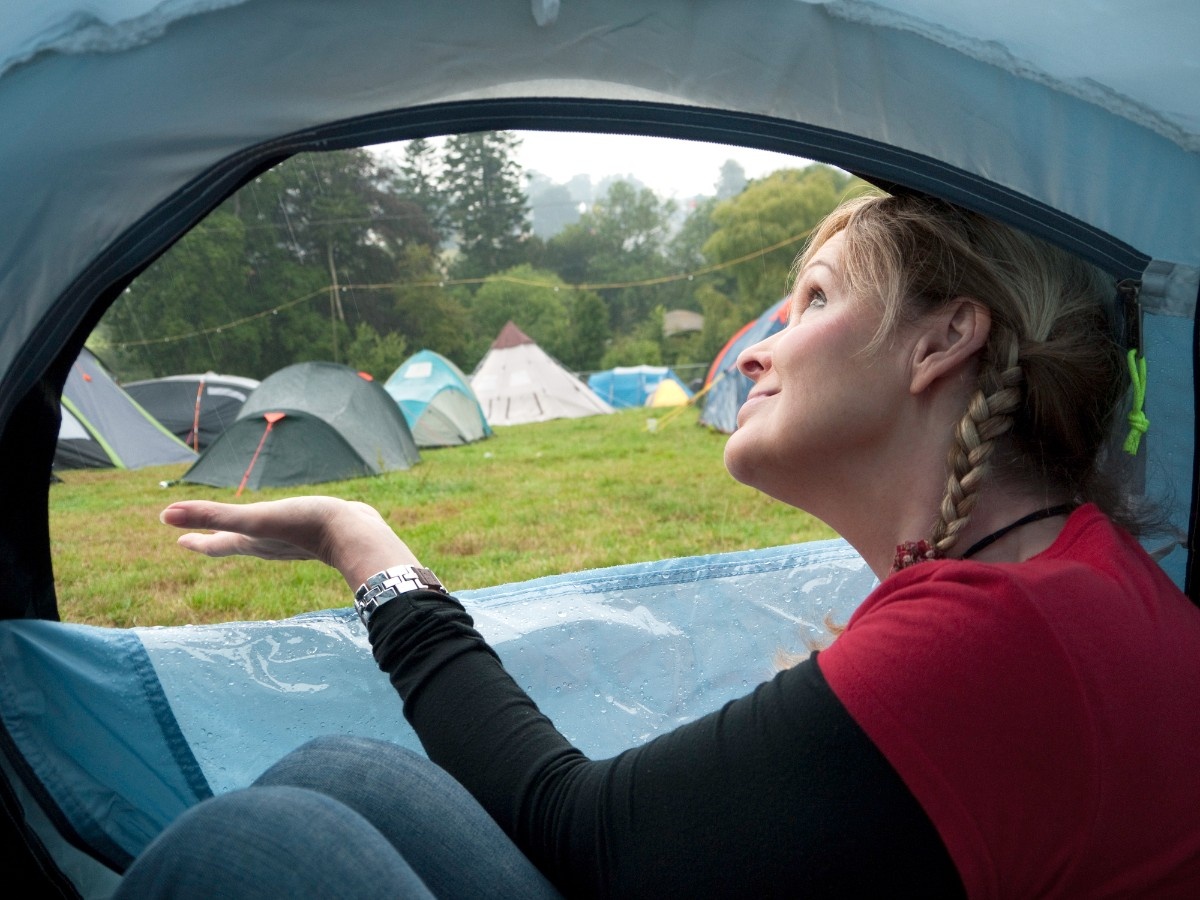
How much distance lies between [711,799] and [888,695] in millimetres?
124

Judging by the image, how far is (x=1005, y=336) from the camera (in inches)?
30.0

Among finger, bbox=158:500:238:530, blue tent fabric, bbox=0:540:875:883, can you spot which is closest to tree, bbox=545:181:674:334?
blue tent fabric, bbox=0:540:875:883

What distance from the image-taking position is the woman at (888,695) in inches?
20.9

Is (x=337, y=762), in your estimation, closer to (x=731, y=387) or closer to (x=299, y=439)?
(x=299, y=439)

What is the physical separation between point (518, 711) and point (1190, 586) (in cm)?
79

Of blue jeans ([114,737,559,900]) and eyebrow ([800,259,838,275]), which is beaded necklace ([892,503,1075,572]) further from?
blue jeans ([114,737,559,900])

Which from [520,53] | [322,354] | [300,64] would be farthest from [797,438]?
[322,354]

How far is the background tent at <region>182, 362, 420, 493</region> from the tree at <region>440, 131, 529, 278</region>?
2.16m

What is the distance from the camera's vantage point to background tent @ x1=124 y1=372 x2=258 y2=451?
6.41 m

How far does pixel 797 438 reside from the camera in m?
0.78

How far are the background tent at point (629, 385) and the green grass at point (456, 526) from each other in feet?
16.8

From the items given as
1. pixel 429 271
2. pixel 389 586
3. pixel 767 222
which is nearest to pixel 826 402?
pixel 389 586

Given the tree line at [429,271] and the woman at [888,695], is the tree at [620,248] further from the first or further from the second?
the woman at [888,695]

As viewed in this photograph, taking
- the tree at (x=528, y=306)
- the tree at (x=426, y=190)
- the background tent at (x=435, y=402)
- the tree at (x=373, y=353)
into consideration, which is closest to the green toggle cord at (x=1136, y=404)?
the tree at (x=426, y=190)
